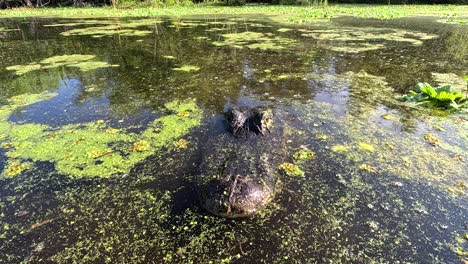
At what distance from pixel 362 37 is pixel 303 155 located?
683 cm

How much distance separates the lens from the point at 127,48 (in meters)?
7.92

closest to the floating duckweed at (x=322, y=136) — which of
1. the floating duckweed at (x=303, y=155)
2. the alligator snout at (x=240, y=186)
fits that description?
the floating duckweed at (x=303, y=155)

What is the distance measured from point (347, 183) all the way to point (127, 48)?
678cm

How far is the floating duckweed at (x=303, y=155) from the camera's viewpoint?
10.2 ft

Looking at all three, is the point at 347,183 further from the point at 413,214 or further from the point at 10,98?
the point at 10,98

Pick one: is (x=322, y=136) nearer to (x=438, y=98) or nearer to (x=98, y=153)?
(x=438, y=98)

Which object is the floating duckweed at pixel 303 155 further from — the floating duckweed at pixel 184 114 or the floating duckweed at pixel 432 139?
the floating duckweed at pixel 184 114

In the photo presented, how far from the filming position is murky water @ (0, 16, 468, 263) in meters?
2.14

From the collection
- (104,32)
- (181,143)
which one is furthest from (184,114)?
(104,32)

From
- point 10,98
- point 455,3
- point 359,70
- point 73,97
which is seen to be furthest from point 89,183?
point 455,3

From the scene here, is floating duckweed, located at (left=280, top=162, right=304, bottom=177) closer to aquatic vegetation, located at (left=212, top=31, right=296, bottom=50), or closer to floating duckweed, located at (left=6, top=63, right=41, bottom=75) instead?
aquatic vegetation, located at (left=212, top=31, right=296, bottom=50)

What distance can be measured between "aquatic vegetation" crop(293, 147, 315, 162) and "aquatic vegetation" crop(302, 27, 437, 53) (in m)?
4.76

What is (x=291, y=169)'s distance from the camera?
2.92m

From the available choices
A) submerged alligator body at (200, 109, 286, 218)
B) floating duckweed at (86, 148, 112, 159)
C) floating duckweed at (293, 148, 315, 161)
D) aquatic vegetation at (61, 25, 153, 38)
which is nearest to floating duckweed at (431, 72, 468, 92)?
floating duckweed at (293, 148, 315, 161)
